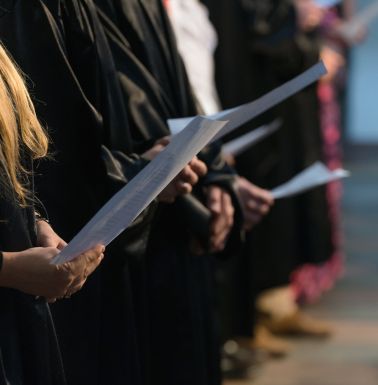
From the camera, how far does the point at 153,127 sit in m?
2.12

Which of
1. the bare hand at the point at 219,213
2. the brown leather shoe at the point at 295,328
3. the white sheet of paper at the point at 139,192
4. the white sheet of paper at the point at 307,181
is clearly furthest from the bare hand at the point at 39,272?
the brown leather shoe at the point at 295,328

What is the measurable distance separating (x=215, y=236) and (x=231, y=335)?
2032 millimetres

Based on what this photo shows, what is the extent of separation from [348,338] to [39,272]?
3.42 meters

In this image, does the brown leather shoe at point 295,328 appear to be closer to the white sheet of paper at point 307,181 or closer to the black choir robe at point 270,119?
the black choir robe at point 270,119

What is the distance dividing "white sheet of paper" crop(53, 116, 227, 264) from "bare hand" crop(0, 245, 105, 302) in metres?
0.01

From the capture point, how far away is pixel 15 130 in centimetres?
161

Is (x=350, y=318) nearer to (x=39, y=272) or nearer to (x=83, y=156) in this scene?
(x=83, y=156)

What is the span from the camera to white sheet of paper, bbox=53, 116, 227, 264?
5.23 feet

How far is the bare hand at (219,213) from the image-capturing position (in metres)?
2.24

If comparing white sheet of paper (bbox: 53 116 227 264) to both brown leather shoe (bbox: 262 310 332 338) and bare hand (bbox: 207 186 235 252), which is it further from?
brown leather shoe (bbox: 262 310 332 338)

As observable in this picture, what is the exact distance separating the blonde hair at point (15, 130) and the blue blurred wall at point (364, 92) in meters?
11.2

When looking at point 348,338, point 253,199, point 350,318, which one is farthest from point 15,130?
point 350,318

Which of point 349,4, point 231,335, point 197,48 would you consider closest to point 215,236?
point 197,48

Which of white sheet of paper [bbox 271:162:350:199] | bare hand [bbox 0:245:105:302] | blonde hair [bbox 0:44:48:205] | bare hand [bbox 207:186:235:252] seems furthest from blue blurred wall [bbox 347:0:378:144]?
bare hand [bbox 0:245:105:302]
